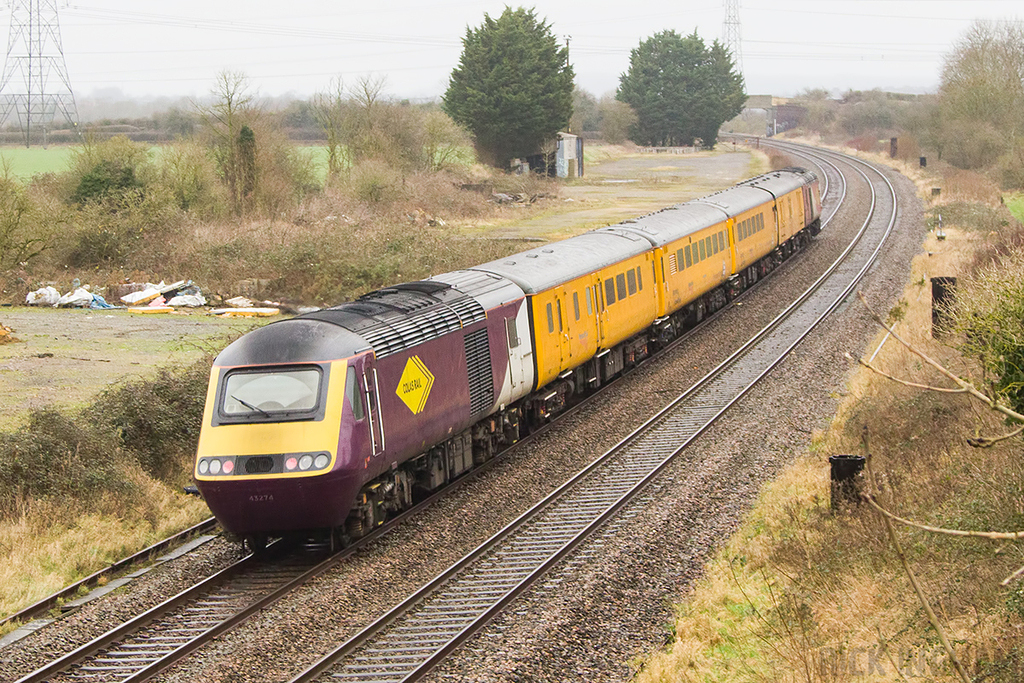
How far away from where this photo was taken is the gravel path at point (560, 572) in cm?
1002

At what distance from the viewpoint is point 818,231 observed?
40875 mm

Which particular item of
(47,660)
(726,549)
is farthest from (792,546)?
(47,660)

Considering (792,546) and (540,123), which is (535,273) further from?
(540,123)

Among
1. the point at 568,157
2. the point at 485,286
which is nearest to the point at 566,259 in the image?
the point at 485,286

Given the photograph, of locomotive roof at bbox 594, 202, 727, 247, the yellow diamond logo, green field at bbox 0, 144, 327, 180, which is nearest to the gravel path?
the yellow diamond logo

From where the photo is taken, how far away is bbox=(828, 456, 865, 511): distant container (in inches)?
524

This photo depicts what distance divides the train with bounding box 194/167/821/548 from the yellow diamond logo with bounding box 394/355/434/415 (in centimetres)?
3

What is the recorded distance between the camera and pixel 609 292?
67.0 feet

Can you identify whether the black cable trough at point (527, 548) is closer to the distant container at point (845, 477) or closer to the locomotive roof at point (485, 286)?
the distant container at point (845, 477)

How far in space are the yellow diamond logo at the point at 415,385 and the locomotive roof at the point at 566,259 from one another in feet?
13.0

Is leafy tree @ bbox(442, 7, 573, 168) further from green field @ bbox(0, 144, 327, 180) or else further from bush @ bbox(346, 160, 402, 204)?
bush @ bbox(346, 160, 402, 204)

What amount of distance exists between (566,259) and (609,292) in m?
1.24

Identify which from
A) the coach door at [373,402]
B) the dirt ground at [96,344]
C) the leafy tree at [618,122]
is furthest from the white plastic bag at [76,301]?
the leafy tree at [618,122]

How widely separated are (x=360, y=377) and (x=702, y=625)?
4.68 metres
